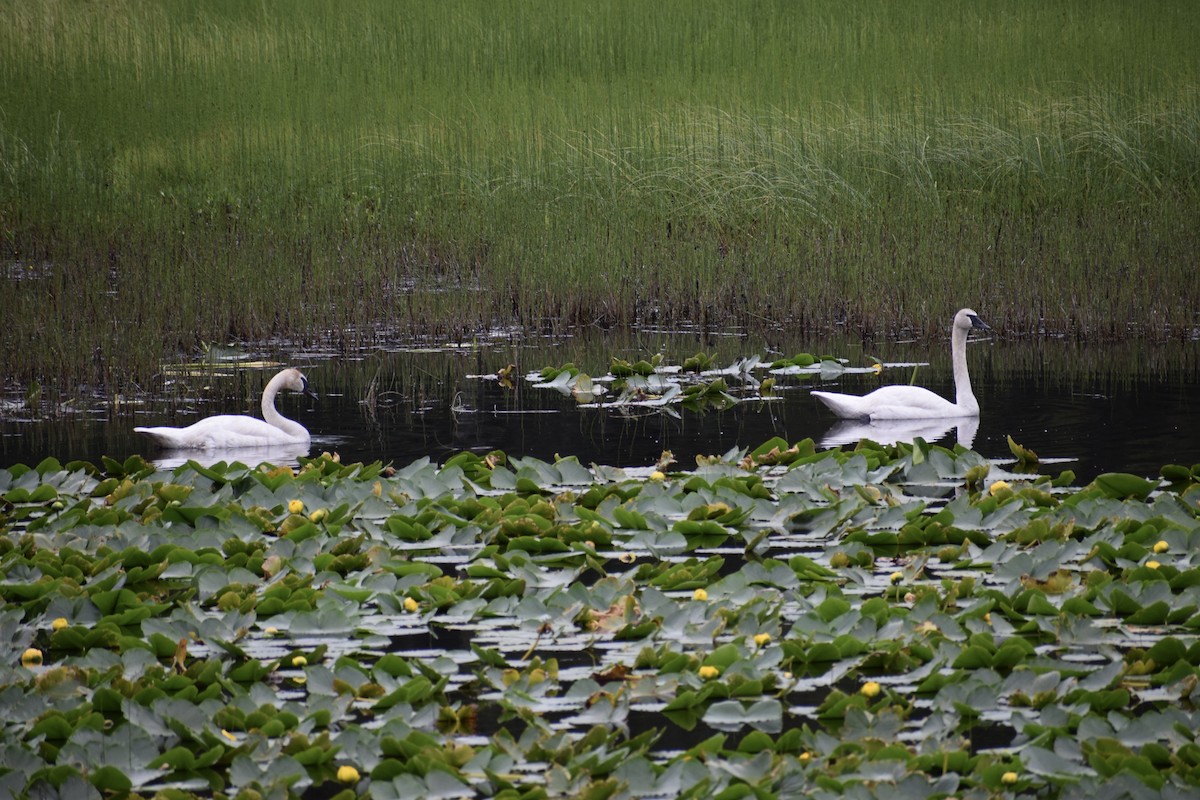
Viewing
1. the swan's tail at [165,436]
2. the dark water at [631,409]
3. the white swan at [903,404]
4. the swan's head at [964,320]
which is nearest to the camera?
the swan's tail at [165,436]

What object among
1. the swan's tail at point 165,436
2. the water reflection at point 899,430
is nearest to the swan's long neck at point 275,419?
the swan's tail at point 165,436

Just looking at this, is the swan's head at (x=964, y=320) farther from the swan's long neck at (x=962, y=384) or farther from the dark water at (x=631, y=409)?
the dark water at (x=631, y=409)

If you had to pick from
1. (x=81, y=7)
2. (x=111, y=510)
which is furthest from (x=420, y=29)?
(x=111, y=510)

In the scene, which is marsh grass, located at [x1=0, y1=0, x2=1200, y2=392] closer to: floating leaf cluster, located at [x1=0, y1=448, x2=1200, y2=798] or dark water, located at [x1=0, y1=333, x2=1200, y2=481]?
dark water, located at [x1=0, y1=333, x2=1200, y2=481]

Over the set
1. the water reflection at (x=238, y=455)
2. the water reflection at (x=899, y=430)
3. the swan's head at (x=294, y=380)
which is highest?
the swan's head at (x=294, y=380)

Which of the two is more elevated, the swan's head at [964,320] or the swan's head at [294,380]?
the swan's head at [964,320]

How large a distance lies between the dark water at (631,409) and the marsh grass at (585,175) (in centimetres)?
69

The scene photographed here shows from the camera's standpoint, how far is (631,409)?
9.47m

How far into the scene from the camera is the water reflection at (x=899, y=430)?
8297mm

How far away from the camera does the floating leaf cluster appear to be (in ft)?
12.2

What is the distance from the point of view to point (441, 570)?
5508mm

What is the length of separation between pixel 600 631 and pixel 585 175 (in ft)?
36.2

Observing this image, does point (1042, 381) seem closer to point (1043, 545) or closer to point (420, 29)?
Result: point (1043, 545)

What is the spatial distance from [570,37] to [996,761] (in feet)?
67.6
